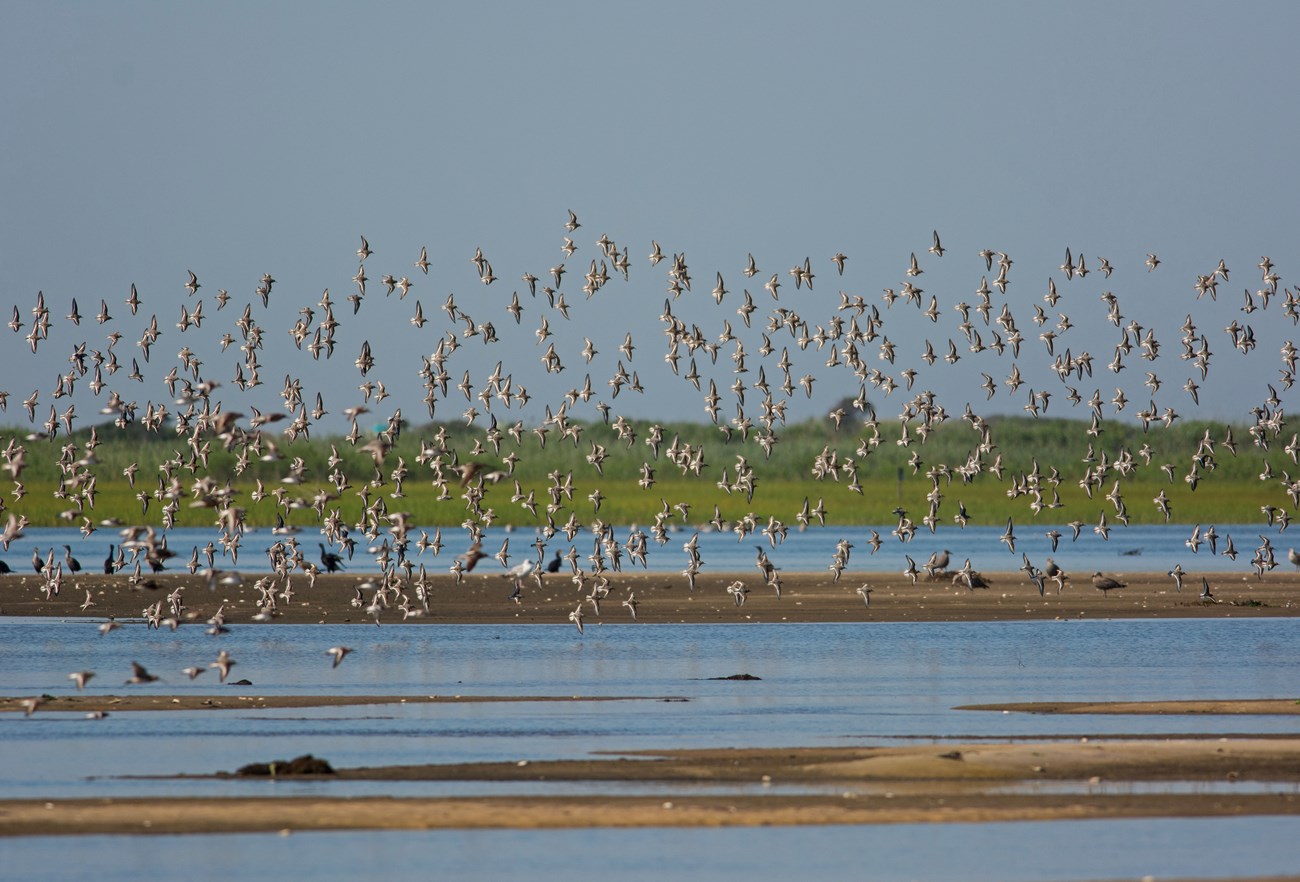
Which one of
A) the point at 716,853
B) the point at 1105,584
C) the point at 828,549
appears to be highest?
the point at 828,549

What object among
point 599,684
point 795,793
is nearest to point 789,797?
point 795,793

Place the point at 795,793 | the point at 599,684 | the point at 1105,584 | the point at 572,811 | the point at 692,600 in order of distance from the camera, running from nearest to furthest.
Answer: the point at 572,811 → the point at 795,793 → the point at 599,684 → the point at 692,600 → the point at 1105,584

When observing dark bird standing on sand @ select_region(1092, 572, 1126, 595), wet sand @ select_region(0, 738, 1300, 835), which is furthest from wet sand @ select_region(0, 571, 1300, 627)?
wet sand @ select_region(0, 738, 1300, 835)

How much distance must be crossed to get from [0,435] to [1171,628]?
82.7m

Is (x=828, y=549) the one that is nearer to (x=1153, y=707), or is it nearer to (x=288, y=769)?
(x=1153, y=707)

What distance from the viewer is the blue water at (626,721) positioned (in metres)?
23.0

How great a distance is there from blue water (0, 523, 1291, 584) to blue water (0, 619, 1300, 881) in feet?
59.5

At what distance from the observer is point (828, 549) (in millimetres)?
99250

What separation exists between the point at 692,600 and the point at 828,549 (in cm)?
3684

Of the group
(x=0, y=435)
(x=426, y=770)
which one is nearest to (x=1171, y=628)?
(x=426, y=770)

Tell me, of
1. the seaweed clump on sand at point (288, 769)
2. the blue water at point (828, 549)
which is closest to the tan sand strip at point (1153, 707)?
the seaweed clump on sand at point (288, 769)

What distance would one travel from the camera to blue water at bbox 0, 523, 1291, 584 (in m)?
80.2

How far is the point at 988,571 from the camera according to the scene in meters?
75.4

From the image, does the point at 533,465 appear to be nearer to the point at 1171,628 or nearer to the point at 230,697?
the point at 1171,628
